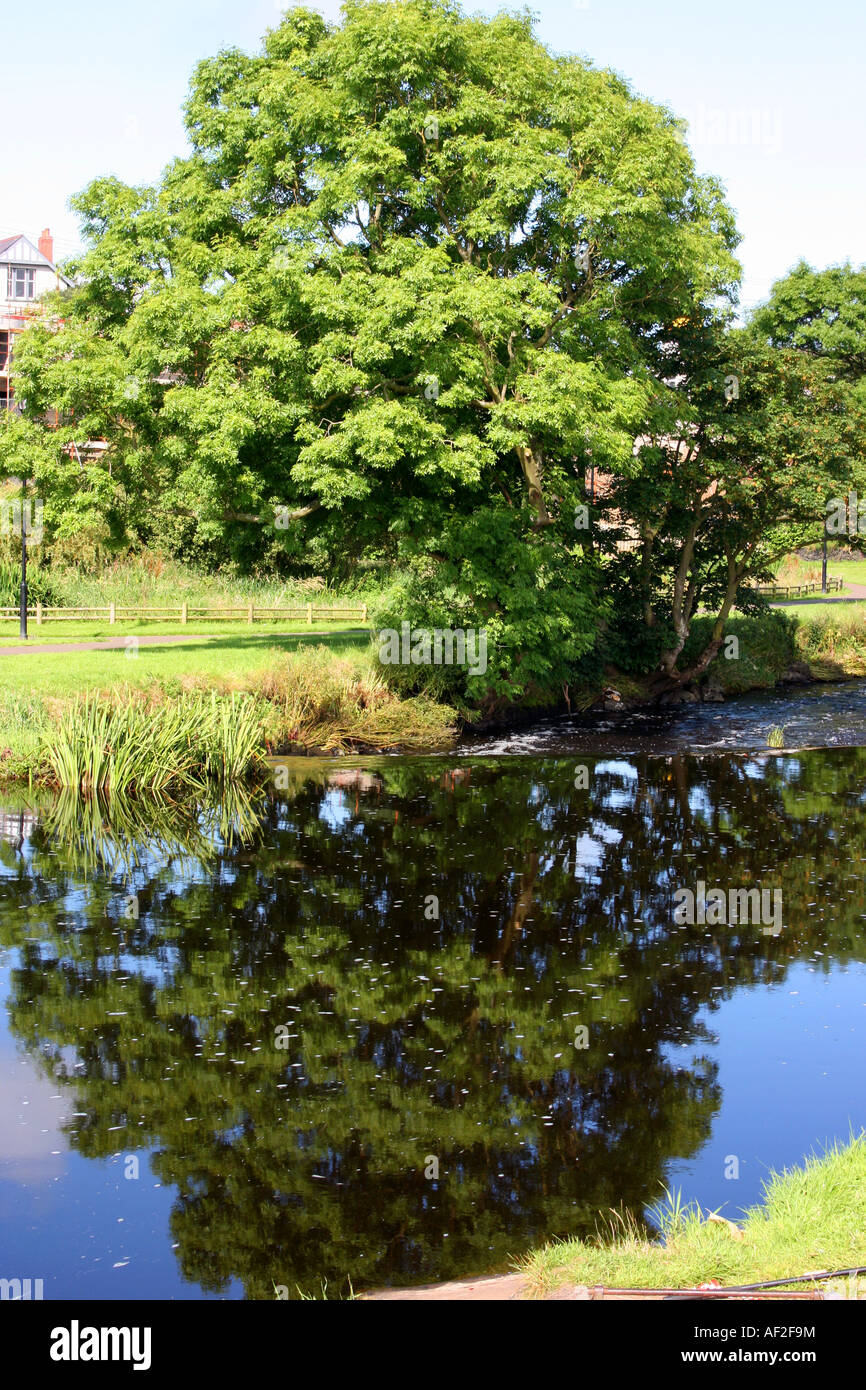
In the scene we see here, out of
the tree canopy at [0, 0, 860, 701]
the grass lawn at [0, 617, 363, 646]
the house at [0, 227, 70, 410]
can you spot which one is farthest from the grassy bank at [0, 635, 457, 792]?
the house at [0, 227, 70, 410]

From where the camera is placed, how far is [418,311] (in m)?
22.8

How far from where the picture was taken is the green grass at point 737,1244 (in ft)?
20.5

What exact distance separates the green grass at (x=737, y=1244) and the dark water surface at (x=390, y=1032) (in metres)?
0.39

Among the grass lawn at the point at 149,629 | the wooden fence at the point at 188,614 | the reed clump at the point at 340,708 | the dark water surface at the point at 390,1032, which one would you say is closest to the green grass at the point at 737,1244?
the dark water surface at the point at 390,1032

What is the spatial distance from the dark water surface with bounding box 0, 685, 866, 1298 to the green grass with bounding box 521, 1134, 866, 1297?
0.39 m

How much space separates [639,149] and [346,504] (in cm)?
889

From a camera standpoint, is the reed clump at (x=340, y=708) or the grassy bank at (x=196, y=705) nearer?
the grassy bank at (x=196, y=705)

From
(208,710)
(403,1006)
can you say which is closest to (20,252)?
(208,710)

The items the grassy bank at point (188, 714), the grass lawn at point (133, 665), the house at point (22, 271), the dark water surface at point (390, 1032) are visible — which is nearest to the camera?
the dark water surface at point (390, 1032)

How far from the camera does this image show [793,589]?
2106 inches

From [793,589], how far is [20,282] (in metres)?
48.2

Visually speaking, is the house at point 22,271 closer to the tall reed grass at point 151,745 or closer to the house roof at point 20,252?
the house roof at point 20,252

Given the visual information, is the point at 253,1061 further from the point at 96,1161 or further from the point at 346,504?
the point at 346,504

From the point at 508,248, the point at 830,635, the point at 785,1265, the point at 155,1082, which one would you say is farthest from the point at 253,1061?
the point at 830,635
